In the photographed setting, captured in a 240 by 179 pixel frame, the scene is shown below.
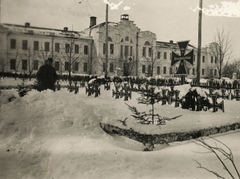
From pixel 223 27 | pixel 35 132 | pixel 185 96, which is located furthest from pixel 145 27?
pixel 35 132

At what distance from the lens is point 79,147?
2.72 meters

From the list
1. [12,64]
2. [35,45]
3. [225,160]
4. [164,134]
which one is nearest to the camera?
[225,160]

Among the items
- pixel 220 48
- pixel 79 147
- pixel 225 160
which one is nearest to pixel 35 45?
pixel 79 147

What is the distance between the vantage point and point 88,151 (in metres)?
2.59

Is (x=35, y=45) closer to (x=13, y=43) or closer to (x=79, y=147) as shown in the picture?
(x=13, y=43)

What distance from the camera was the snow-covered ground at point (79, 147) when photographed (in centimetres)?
225

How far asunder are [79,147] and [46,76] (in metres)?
2.41

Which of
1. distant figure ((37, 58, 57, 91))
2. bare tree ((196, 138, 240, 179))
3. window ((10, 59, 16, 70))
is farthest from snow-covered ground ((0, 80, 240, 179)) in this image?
window ((10, 59, 16, 70))

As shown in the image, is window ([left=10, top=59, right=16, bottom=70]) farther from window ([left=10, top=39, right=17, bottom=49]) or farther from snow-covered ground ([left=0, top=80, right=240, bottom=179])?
snow-covered ground ([left=0, top=80, right=240, bottom=179])

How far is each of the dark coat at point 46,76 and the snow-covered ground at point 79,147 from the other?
24.1 inches

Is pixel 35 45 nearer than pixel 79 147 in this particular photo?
No

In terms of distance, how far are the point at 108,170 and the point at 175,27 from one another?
104 inches

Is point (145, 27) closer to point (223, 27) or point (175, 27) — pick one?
point (175, 27)

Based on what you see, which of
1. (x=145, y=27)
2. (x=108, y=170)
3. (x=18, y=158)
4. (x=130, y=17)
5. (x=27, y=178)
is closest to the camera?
(x=108, y=170)
